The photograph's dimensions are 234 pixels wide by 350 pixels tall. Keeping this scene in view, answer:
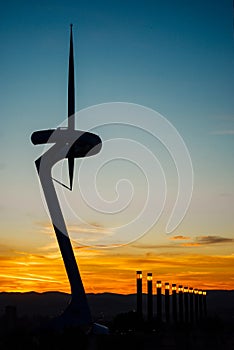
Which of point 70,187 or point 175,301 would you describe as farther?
point 175,301

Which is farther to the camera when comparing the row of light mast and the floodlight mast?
the row of light mast

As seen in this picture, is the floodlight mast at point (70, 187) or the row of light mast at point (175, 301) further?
the row of light mast at point (175, 301)

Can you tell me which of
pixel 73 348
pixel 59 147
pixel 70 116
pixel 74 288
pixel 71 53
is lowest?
pixel 73 348

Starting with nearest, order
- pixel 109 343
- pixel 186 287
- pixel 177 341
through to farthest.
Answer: pixel 109 343, pixel 177 341, pixel 186 287

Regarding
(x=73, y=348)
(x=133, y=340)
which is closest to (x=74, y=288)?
(x=133, y=340)

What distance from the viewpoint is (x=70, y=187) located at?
158 ft

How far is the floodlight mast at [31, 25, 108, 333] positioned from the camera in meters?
45.5

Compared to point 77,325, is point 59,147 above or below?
above

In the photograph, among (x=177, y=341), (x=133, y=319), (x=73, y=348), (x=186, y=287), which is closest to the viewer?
(x=73, y=348)

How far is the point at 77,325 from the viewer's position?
44.6 m

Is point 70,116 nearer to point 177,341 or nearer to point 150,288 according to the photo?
point 150,288

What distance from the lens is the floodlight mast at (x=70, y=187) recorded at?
149ft

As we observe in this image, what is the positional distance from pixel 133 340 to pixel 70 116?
2042 cm

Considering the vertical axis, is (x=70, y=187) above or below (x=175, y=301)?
above
